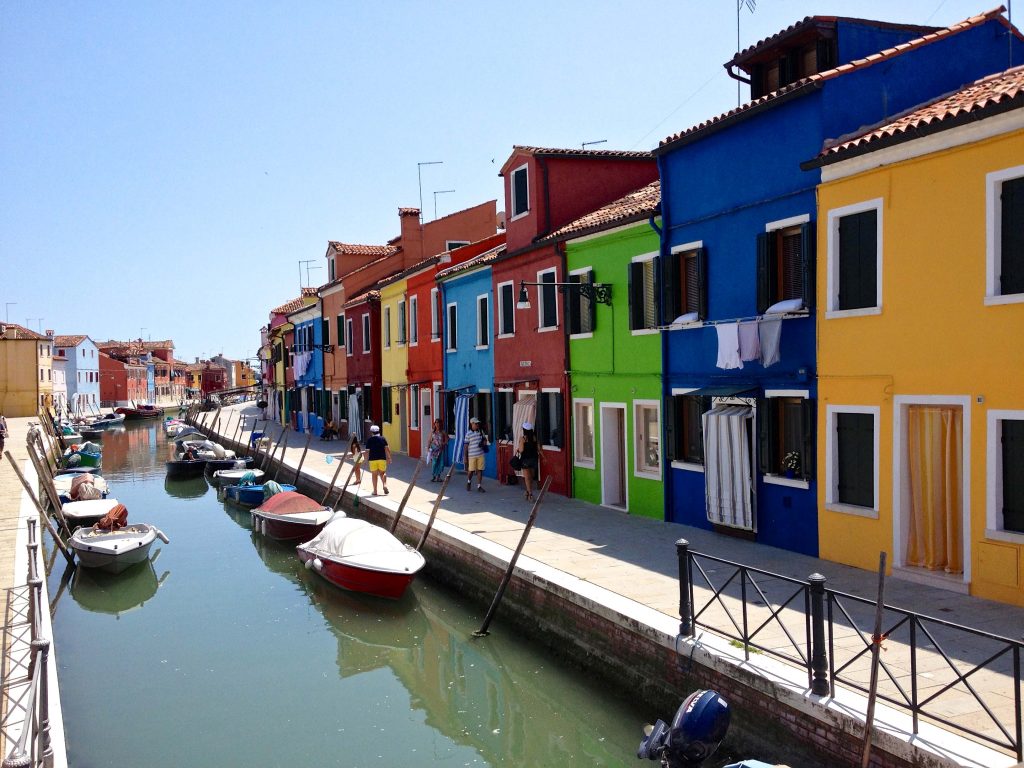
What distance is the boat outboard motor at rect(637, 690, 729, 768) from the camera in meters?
6.59

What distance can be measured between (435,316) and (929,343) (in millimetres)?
17466

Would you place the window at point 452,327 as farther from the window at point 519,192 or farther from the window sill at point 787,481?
the window sill at point 787,481

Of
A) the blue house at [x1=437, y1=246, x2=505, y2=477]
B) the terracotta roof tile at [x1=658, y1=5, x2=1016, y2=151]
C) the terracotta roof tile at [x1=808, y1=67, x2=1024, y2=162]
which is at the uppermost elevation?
the terracotta roof tile at [x1=658, y1=5, x2=1016, y2=151]

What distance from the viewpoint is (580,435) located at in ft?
59.1

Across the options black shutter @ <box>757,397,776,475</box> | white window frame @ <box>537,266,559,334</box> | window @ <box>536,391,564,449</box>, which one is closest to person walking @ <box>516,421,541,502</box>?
window @ <box>536,391,564,449</box>

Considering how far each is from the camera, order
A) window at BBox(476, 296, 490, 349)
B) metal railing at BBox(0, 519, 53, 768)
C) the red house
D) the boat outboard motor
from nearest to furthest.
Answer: metal railing at BBox(0, 519, 53, 768) < the boat outboard motor < the red house < window at BBox(476, 296, 490, 349)

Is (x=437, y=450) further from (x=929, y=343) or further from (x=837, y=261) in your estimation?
(x=929, y=343)

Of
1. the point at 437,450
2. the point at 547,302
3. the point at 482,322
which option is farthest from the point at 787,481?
the point at 482,322

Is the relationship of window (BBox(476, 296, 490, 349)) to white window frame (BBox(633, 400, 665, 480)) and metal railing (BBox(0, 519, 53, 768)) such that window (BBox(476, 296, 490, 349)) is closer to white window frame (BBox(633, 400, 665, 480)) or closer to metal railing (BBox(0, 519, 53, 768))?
white window frame (BBox(633, 400, 665, 480))

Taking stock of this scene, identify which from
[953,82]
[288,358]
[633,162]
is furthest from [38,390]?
[953,82]

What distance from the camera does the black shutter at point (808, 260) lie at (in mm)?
11484

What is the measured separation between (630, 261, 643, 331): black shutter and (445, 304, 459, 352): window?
932 cm

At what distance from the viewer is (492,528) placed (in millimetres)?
15141

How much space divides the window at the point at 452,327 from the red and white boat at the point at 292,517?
6.29 m
